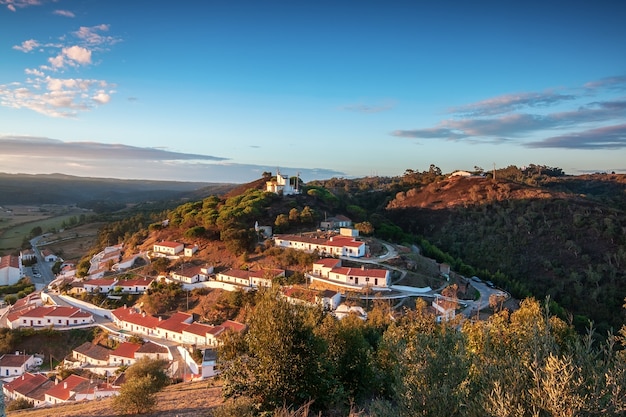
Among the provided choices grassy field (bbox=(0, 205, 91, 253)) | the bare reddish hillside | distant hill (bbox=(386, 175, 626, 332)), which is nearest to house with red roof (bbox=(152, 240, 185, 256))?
distant hill (bbox=(386, 175, 626, 332))

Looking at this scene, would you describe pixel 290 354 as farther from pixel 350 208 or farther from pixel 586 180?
pixel 586 180

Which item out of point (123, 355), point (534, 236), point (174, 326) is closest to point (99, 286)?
point (174, 326)

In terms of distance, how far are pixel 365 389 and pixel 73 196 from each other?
178 meters

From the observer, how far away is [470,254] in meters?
47.7

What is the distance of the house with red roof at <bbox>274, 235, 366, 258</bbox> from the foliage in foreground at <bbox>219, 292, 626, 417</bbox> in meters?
22.0

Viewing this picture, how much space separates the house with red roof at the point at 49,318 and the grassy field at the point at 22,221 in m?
44.8

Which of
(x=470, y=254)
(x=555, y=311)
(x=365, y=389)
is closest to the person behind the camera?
(x=365, y=389)

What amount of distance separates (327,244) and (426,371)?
1190 inches

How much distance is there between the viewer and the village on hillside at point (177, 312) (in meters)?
24.1

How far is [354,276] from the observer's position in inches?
1230

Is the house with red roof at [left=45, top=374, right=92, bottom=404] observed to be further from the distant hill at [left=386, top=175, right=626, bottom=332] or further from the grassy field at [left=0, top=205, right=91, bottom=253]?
the grassy field at [left=0, top=205, right=91, bottom=253]

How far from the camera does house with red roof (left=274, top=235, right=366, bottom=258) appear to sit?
36219 millimetres

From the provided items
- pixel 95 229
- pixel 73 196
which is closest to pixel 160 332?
pixel 95 229

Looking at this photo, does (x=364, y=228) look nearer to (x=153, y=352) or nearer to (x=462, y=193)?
(x=153, y=352)
